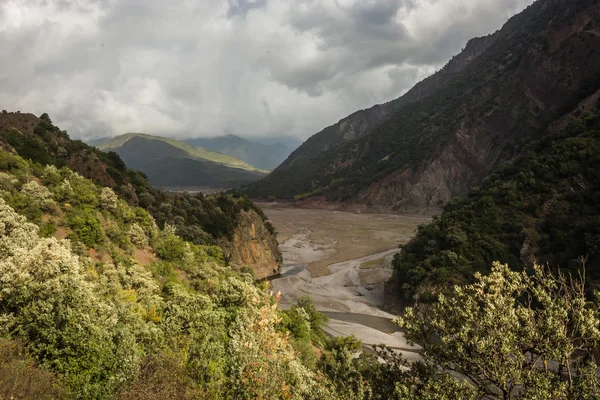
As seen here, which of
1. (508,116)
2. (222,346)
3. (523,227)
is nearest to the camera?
(222,346)

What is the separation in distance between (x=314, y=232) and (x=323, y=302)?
50423 millimetres

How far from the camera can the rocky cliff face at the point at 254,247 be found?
47.6 meters

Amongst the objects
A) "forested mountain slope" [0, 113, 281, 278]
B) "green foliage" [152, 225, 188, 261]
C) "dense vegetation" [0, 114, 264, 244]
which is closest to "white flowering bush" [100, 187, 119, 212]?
"green foliage" [152, 225, 188, 261]

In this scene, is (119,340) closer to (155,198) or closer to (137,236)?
(137,236)

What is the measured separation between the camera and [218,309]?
1764 cm

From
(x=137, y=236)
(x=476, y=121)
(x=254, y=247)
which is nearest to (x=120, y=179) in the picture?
(x=137, y=236)

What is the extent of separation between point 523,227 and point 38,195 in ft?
152

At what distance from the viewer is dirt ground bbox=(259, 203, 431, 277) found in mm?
65812

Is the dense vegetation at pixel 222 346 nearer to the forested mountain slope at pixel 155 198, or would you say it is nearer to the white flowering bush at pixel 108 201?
the white flowering bush at pixel 108 201

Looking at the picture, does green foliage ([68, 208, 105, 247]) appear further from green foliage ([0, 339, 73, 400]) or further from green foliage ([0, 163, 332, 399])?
green foliage ([0, 339, 73, 400])

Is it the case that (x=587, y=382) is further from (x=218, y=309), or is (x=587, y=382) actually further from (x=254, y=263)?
(x=254, y=263)

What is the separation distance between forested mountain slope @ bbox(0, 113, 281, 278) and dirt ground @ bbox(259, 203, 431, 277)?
11154 mm

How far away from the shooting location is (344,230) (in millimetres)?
91250

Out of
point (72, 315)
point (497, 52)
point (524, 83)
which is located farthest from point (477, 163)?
point (72, 315)
